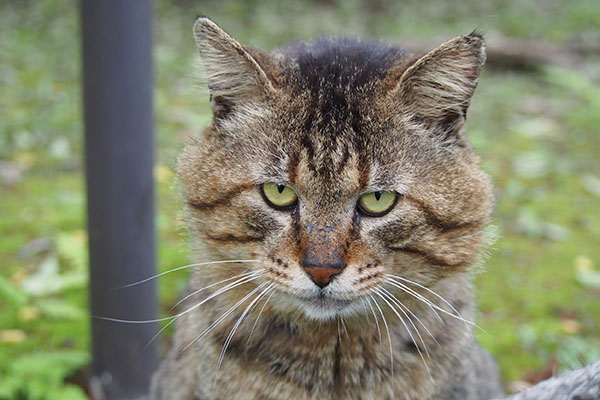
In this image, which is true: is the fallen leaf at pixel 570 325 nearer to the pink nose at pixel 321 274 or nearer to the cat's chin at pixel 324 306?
the cat's chin at pixel 324 306

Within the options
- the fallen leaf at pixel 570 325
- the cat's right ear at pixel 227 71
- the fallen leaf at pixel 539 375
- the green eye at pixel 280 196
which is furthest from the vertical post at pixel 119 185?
the fallen leaf at pixel 570 325

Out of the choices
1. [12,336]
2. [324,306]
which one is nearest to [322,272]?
[324,306]

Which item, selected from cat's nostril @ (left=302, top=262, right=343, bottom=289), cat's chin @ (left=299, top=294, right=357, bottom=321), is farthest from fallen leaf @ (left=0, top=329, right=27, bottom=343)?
cat's nostril @ (left=302, top=262, right=343, bottom=289)

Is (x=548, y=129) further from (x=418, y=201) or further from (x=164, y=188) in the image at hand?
(x=418, y=201)

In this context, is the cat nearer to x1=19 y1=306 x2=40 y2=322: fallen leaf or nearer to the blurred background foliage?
the blurred background foliage

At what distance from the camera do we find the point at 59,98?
692 centimetres

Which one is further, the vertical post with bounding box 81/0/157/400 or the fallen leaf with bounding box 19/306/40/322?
the fallen leaf with bounding box 19/306/40/322

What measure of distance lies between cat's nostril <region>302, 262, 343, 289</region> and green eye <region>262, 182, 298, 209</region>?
236 millimetres

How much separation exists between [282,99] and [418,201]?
58 cm

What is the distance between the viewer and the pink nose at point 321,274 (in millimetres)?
2014

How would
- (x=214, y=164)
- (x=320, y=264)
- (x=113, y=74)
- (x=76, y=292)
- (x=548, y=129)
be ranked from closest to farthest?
(x=320, y=264), (x=214, y=164), (x=113, y=74), (x=76, y=292), (x=548, y=129)

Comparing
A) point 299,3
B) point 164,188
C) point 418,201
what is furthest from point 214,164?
point 299,3

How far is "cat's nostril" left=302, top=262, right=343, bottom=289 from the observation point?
6.61 ft

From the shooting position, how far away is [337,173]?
212 cm
